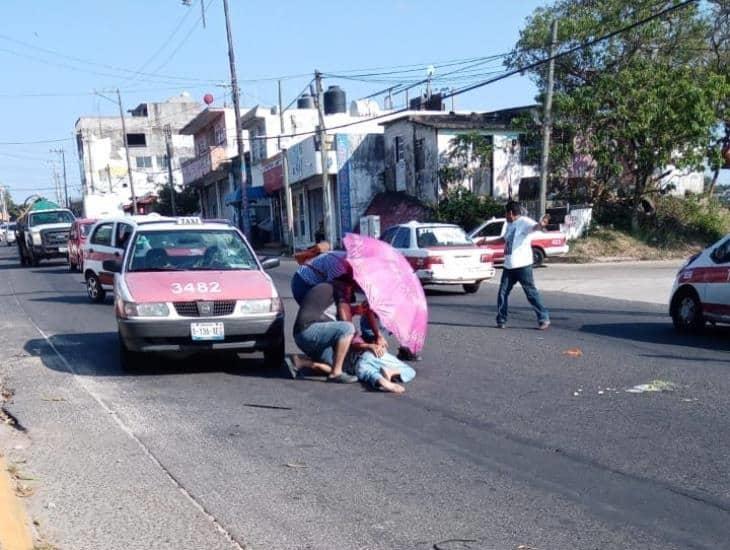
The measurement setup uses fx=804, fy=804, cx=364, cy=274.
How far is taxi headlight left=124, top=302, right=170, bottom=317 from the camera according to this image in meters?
8.64

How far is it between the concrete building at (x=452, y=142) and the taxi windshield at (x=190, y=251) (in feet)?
75.4

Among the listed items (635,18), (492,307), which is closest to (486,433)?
(492,307)

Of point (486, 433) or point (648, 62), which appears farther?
point (648, 62)

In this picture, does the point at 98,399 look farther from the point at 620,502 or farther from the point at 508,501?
the point at 620,502

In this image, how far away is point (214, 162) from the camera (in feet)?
184

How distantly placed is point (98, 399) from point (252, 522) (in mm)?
3905

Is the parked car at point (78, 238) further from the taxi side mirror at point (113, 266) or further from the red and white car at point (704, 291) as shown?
the red and white car at point (704, 291)

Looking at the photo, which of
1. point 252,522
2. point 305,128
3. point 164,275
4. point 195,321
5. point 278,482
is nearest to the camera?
point 252,522

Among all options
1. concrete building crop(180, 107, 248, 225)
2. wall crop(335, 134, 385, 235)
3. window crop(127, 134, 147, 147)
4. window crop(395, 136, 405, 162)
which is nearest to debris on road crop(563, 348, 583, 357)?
window crop(395, 136, 405, 162)

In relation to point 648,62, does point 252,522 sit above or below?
below

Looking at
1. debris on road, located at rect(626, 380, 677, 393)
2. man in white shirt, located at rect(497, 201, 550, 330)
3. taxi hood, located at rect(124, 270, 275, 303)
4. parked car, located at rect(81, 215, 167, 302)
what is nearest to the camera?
debris on road, located at rect(626, 380, 677, 393)

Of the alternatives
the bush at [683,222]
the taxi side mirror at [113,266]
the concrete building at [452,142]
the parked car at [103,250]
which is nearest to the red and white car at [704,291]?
the taxi side mirror at [113,266]

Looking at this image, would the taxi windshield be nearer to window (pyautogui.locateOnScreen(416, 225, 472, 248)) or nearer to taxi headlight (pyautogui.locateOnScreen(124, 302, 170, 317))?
taxi headlight (pyautogui.locateOnScreen(124, 302, 170, 317))

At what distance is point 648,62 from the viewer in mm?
29125
